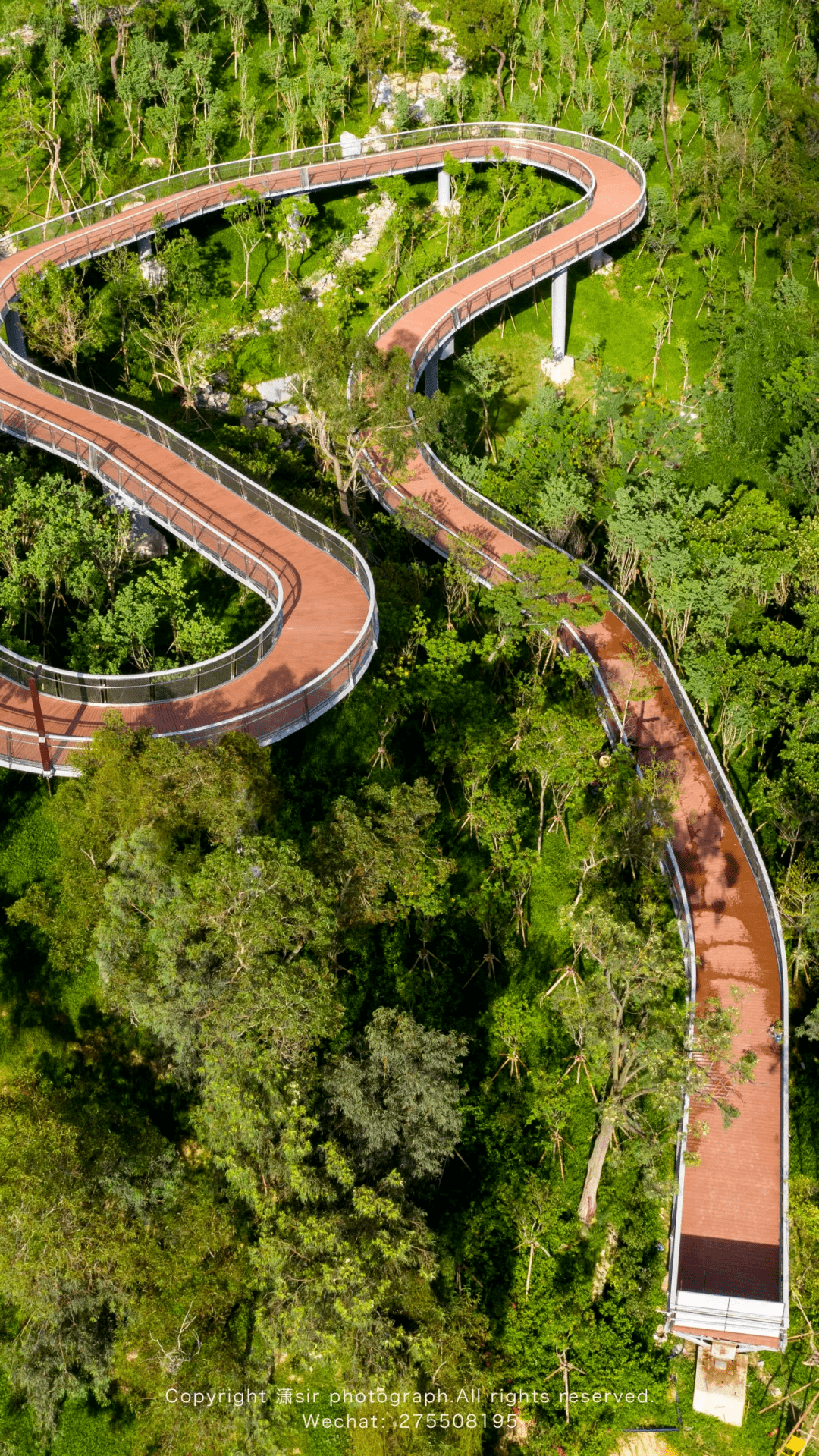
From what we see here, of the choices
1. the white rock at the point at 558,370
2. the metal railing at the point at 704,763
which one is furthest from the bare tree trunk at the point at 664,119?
the metal railing at the point at 704,763

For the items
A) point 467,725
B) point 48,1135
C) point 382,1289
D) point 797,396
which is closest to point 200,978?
point 48,1135

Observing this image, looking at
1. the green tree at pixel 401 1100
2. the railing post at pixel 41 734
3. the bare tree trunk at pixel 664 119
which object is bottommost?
the green tree at pixel 401 1100

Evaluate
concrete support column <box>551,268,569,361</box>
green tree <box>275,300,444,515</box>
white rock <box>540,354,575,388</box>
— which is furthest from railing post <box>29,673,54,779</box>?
concrete support column <box>551,268,569,361</box>

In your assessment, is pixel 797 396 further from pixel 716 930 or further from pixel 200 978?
pixel 200 978

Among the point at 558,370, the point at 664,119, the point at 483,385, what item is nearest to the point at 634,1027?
the point at 483,385

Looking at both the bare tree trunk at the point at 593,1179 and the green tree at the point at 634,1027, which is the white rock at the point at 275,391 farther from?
the bare tree trunk at the point at 593,1179

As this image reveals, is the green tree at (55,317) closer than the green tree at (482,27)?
Yes
